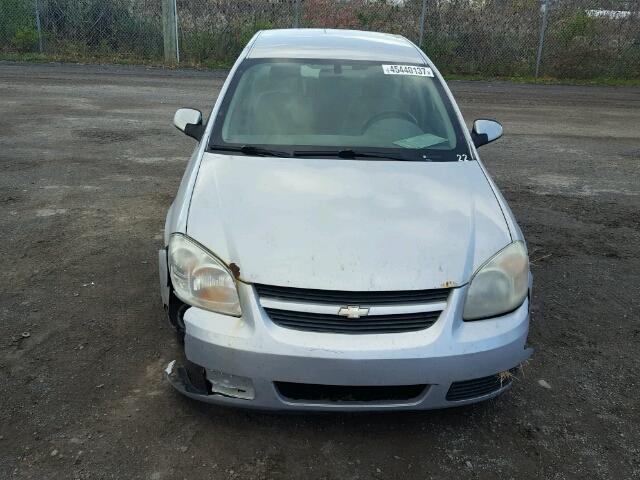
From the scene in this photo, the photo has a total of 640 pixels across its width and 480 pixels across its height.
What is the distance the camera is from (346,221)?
2.96 metres

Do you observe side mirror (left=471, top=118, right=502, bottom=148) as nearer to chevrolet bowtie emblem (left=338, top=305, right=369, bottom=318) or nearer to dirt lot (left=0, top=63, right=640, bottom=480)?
dirt lot (left=0, top=63, right=640, bottom=480)

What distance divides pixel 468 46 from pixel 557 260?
12852 mm

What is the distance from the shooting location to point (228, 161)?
11.5 ft

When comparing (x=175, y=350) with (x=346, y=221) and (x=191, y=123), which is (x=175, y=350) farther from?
(x=191, y=123)

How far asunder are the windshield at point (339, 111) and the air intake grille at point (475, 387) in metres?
1.42

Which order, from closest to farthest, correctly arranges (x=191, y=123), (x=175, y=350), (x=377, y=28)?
(x=175, y=350) < (x=191, y=123) < (x=377, y=28)

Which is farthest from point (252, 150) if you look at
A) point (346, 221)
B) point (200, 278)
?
point (200, 278)

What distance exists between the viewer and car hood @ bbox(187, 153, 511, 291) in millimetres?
2686

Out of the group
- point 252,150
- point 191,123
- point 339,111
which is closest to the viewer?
point 252,150

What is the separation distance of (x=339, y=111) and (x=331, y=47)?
69 centimetres

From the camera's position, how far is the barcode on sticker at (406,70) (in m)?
4.28

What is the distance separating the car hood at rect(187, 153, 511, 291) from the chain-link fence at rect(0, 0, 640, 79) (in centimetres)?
1407

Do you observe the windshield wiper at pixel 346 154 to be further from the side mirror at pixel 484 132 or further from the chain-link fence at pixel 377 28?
the chain-link fence at pixel 377 28

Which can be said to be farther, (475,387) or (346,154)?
(346,154)
